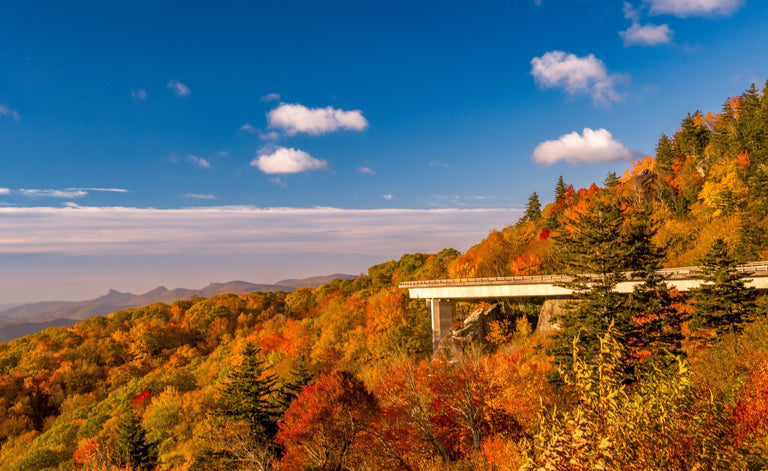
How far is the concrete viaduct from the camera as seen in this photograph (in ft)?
144

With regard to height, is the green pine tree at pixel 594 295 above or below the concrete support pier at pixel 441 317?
above

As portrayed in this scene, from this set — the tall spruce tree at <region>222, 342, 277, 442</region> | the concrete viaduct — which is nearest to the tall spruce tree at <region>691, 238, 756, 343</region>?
the concrete viaduct

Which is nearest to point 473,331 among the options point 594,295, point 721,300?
point 594,295

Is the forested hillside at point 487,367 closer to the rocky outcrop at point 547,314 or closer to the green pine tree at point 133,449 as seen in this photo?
the green pine tree at point 133,449

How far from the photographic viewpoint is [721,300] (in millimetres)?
34062

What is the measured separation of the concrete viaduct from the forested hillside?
3444 millimetres

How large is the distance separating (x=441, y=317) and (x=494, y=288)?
30.2 feet

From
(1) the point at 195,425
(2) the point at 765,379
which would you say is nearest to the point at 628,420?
(2) the point at 765,379

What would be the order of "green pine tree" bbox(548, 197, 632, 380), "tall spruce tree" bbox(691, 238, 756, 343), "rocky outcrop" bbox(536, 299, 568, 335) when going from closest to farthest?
"green pine tree" bbox(548, 197, 632, 380), "tall spruce tree" bbox(691, 238, 756, 343), "rocky outcrop" bbox(536, 299, 568, 335)

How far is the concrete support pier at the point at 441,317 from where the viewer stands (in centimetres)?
5950

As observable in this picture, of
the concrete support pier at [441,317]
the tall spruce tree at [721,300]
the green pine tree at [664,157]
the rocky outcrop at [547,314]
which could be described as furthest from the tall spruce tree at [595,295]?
the green pine tree at [664,157]

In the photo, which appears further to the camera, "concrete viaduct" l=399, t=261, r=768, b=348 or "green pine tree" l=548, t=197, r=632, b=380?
"concrete viaduct" l=399, t=261, r=768, b=348

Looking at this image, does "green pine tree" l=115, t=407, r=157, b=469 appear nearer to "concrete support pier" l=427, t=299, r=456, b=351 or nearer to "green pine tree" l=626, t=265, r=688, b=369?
"concrete support pier" l=427, t=299, r=456, b=351

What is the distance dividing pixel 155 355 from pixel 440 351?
67622mm
